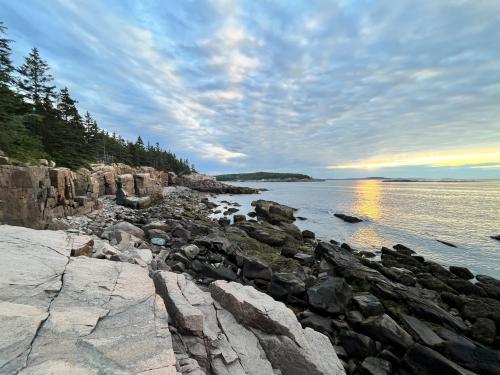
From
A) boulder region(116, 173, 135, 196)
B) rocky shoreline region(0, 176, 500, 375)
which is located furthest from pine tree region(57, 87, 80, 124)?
rocky shoreline region(0, 176, 500, 375)

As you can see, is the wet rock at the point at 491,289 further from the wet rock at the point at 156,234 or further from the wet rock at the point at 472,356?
the wet rock at the point at 156,234

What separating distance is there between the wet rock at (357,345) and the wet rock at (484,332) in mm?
4770

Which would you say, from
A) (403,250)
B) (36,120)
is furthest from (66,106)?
(403,250)

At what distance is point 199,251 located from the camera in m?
14.4

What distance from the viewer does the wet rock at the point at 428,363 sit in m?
6.90

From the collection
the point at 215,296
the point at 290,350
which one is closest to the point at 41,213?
the point at 215,296

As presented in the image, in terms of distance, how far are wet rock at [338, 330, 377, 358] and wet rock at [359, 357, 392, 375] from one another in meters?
0.33

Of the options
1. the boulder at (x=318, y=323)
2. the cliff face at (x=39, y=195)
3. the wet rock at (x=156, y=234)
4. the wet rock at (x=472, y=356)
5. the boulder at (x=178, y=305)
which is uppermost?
the cliff face at (x=39, y=195)

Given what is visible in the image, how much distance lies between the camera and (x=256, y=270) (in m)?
12.6

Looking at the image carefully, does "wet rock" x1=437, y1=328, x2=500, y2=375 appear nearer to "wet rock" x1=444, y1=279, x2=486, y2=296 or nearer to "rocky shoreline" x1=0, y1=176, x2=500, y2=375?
"rocky shoreline" x1=0, y1=176, x2=500, y2=375

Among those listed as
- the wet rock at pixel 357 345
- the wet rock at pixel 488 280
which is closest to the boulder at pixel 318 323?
the wet rock at pixel 357 345

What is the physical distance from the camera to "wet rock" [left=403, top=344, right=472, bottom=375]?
690cm

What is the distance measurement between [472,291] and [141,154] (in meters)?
95.9

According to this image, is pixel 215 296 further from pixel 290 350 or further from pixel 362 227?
pixel 362 227
